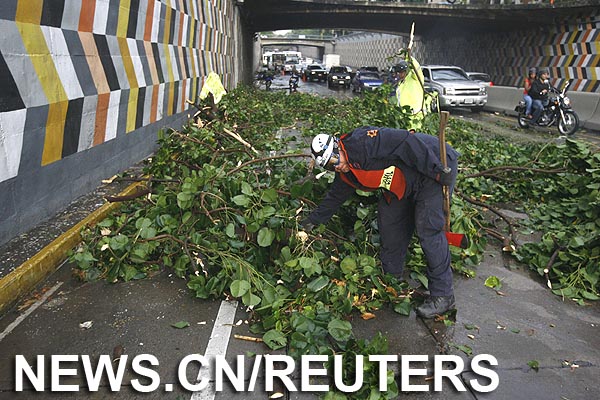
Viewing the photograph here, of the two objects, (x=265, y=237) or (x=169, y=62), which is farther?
(x=169, y=62)

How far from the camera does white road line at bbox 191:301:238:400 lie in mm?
2773

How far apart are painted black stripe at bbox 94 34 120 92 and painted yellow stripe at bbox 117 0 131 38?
573 millimetres

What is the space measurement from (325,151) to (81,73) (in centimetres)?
365

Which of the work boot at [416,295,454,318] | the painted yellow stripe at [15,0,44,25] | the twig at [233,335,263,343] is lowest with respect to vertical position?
the twig at [233,335,263,343]

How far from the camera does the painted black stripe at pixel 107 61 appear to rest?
6180 millimetres

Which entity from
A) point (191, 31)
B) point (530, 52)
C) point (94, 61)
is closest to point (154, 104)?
point (94, 61)

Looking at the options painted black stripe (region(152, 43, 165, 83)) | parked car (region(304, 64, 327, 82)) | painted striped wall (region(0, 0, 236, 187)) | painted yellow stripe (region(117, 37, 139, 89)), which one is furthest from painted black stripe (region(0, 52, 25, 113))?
parked car (region(304, 64, 327, 82))

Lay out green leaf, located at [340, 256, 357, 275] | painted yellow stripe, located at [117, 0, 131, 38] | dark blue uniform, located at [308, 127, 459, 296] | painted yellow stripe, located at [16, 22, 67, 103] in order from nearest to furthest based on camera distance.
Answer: dark blue uniform, located at [308, 127, 459, 296], green leaf, located at [340, 256, 357, 275], painted yellow stripe, located at [16, 22, 67, 103], painted yellow stripe, located at [117, 0, 131, 38]

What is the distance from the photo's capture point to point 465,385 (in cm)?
292

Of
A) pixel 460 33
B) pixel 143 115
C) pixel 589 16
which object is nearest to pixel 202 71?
pixel 143 115

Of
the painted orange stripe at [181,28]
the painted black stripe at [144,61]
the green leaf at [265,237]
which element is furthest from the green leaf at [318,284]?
the painted orange stripe at [181,28]

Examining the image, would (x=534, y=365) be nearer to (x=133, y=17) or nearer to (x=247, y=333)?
(x=247, y=333)

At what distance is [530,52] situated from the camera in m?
26.8

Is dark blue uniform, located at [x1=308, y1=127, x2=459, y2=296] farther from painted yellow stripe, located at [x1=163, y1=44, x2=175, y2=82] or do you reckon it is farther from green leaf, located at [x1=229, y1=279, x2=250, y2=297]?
painted yellow stripe, located at [x1=163, y1=44, x2=175, y2=82]
